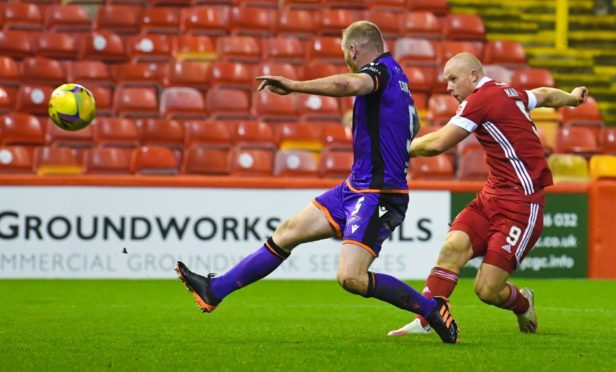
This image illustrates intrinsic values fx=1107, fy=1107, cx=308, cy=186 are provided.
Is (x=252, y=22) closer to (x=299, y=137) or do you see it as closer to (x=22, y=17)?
(x=299, y=137)

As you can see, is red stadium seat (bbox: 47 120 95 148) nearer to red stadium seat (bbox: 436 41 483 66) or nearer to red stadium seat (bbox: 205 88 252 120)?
red stadium seat (bbox: 205 88 252 120)

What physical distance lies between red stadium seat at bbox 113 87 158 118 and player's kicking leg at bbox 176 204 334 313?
780 centimetres

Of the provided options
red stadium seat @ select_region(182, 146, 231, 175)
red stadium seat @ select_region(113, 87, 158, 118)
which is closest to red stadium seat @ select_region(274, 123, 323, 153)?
red stadium seat @ select_region(182, 146, 231, 175)

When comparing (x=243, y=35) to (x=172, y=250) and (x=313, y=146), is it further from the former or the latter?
(x=172, y=250)

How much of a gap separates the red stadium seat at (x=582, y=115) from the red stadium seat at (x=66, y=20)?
6.88 metres

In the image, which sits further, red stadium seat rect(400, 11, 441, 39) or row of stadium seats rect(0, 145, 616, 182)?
red stadium seat rect(400, 11, 441, 39)

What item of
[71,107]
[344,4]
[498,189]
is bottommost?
[498,189]

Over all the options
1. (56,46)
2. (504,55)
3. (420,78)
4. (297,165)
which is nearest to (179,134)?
(297,165)

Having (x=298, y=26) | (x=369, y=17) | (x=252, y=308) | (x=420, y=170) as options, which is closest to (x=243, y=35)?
(x=298, y=26)

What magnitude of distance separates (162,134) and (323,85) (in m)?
8.09

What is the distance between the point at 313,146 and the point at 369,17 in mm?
3134

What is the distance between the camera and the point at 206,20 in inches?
626

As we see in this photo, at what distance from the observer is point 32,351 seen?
6.06 meters

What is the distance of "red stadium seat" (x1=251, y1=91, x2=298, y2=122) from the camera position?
14422mm
